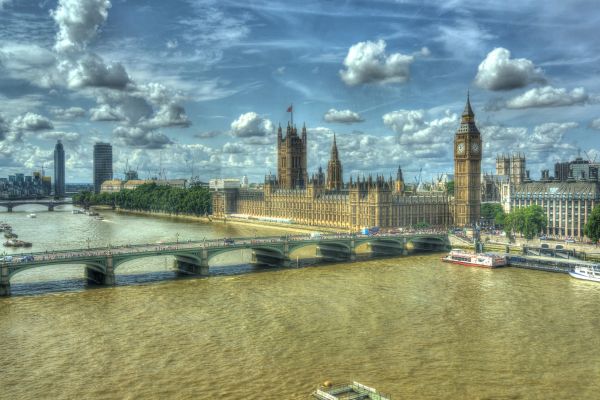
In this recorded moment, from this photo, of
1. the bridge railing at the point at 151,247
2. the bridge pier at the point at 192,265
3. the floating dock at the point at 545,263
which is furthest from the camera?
the floating dock at the point at 545,263

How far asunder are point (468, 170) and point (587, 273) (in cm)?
7389

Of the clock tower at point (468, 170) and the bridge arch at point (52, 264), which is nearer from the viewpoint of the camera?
the bridge arch at point (52, 264)

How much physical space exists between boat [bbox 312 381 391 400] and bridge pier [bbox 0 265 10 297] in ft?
154

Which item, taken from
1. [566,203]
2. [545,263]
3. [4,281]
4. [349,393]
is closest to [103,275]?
[4,281]

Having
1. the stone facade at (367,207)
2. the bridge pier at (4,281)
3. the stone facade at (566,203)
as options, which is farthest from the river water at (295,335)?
the stone facade at (367,207)

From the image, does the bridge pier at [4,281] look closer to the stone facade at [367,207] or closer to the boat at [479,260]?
the boat at [479,260]

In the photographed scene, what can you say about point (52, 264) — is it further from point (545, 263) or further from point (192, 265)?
point (545, 263)

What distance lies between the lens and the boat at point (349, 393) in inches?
1569

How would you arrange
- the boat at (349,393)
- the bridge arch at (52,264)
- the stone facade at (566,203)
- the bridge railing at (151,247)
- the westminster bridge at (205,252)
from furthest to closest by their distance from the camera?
the stone facade at (566,203) → the bridge railing at (151,247) → the westminster bridge at (205,252) → the bridge arch at (52,264) → the boat at (349,393)

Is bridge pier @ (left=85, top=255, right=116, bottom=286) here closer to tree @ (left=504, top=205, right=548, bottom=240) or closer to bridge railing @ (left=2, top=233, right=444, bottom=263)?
bridge railing @ (left=2, top=233, right=444, bottom=263)

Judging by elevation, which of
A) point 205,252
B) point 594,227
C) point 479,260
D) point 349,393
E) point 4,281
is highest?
point 594,227

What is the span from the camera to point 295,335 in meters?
56.3

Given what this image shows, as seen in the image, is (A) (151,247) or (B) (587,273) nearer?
(B) (587,273)

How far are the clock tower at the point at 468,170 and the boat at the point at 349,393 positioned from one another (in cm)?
12195
